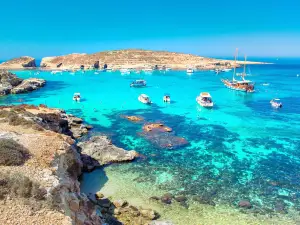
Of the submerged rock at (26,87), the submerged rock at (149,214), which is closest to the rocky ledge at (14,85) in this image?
the submerged rock at (26,87)

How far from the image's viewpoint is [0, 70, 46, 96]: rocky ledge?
7312 centimetres

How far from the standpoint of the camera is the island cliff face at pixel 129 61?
156750 millimetres

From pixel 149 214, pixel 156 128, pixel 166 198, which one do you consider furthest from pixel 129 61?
pixel 149 214

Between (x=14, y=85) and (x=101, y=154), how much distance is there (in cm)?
6210

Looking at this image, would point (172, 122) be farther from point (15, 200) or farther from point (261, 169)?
point (15, 200)

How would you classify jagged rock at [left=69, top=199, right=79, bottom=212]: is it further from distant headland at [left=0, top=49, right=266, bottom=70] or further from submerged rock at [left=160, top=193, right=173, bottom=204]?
distant headland at [left=0, top=49, right=266, bottom=70]

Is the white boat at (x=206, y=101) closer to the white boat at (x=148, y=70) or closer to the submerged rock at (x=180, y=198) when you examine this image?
the submerged rock at (x=180, y=198)

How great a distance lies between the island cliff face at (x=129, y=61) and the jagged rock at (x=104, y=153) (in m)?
124

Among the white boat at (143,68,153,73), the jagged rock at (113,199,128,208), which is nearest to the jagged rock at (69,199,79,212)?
the jagged rock at (113,199,128,208)

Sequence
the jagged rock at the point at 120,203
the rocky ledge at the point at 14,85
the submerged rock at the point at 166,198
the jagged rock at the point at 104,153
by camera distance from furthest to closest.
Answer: the rocky ledge at the point at 14,85 → the jagged rock at the point at 104,153 → the submerged rock at the point at 166,198 → the jagged rock at the point at 120,203

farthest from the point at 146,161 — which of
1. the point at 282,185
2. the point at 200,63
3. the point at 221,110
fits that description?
the point at 200,63

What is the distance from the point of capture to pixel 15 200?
1317cm

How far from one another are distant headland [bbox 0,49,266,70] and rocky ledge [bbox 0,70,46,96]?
72723 millimetres

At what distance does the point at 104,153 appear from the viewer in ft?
95.9
